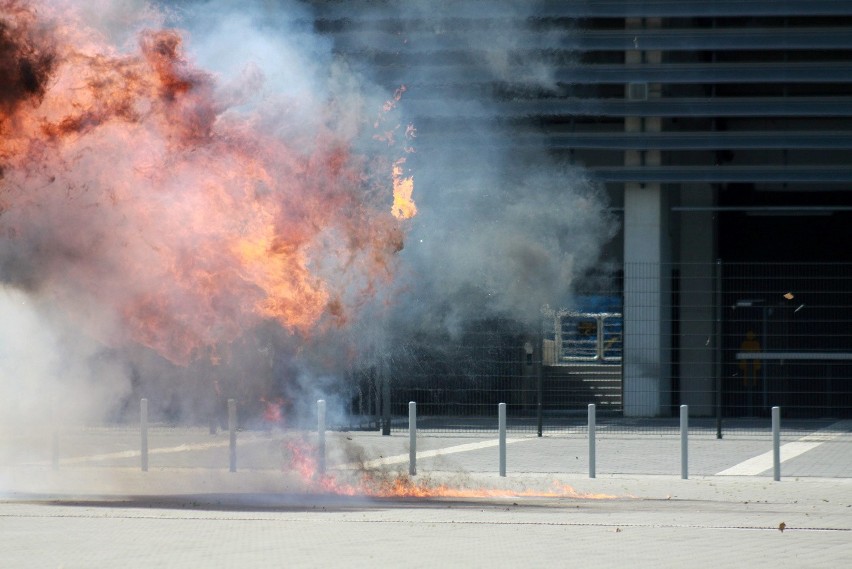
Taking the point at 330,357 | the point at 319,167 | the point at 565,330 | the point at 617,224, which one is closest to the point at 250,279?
the point at 319,167

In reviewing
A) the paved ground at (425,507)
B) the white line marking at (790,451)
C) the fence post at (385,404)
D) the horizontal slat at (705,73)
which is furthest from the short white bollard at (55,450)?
the horizontal slat at (705,73)

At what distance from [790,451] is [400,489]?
26.6 ft

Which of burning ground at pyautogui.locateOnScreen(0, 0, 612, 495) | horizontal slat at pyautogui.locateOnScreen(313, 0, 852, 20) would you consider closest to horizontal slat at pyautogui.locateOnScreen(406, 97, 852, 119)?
horizontal slat at pyautogui.locateOnScreen(313, 0, 852, 20)

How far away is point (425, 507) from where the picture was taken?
43.4 ft

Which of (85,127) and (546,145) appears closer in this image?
(85,127)

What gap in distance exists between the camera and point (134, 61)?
1441 cm

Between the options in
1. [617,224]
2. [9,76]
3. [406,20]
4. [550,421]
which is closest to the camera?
[9,76]

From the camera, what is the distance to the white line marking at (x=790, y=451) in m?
17.6

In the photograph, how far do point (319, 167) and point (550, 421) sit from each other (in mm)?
9866

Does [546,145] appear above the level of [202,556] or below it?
above

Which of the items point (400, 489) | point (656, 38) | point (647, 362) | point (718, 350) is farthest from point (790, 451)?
point (656, 38)

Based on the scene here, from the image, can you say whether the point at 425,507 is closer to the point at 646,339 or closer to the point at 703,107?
the point at 646,339

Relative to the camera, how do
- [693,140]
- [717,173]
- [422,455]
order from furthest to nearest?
1. [717,173]
2. [693,140]
3. [422,455]

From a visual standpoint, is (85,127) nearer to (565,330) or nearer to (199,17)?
(199,17)
